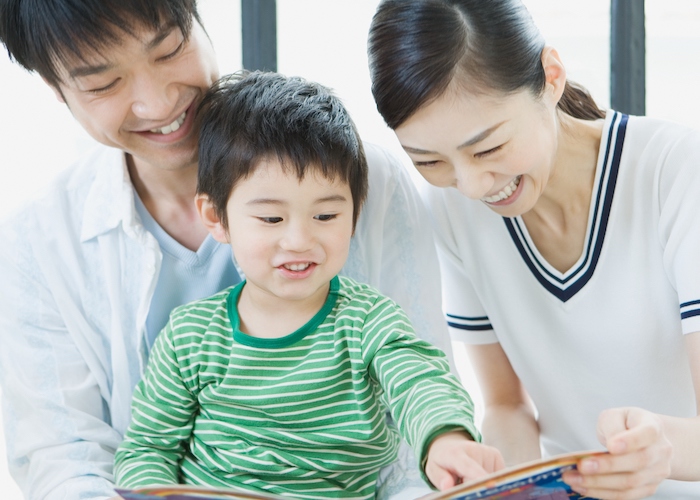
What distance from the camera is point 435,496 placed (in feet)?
2.69

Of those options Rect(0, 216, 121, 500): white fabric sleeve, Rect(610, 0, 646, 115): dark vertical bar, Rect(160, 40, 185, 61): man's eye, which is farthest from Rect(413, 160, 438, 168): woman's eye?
Rect(610, 0, 646, 115): dark vertical bar

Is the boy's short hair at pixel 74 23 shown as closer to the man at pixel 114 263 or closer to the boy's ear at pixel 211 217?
the man at pixel 114 263

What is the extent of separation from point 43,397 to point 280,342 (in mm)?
488

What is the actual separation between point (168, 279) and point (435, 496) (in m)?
0.83

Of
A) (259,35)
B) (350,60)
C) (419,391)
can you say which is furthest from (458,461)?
(350,60)

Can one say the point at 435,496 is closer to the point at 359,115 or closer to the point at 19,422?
the point at 19,422

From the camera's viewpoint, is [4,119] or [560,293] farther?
[4,119]

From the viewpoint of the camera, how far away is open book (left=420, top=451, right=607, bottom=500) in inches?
31.4

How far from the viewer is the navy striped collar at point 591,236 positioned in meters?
1.40

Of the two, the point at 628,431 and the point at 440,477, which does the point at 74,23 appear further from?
the point at 628,431

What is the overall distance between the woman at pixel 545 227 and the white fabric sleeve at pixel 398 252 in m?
0.07

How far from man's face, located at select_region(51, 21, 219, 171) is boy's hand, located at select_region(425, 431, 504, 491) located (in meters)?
0.73

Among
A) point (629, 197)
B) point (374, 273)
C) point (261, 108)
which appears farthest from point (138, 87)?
point (629, 197)

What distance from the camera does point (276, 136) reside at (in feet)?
4.06
